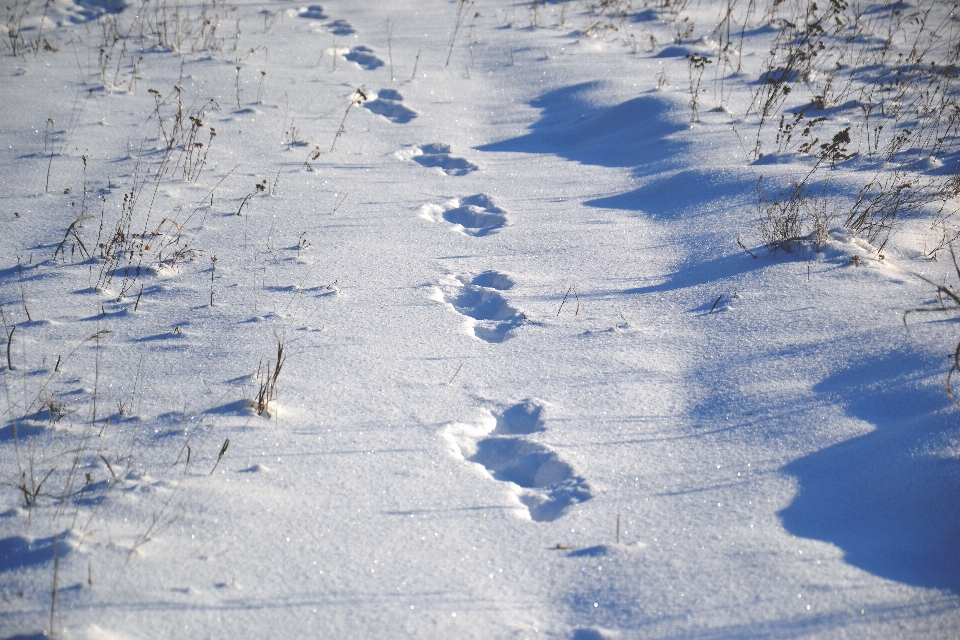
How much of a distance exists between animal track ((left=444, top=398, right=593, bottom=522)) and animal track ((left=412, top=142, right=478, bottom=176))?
2216 mm

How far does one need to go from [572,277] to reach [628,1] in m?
5.51

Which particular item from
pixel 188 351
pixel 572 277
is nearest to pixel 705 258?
pixel 572 277

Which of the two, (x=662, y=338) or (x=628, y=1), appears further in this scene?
(x=628, y=1)

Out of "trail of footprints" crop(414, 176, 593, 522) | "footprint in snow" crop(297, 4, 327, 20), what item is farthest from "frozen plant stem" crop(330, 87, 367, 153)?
"footprint in snow" crop(297, 4, 327, 20)

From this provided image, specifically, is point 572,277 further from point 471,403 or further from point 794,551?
point 794,551

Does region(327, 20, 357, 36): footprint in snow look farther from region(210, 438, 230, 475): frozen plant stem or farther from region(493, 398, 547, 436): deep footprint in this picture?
region(210, 438, 230, 475): frozen plant stem

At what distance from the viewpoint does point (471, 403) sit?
2271 millimetres

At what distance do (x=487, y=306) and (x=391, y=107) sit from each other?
2712 millimetres

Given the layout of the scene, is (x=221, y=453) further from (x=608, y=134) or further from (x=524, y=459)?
(x=608, y=134)

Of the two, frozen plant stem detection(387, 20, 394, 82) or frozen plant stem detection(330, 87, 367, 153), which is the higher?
frozen plant stem detection(387, 20, 394, 82)

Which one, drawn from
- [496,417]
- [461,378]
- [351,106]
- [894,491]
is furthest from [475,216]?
[894,491]

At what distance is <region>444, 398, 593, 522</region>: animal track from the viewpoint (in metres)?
1.91

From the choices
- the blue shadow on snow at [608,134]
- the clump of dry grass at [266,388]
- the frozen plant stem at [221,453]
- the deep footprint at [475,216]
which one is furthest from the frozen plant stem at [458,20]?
the frozen plant stem at [221,453]

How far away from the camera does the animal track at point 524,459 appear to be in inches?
75.3
